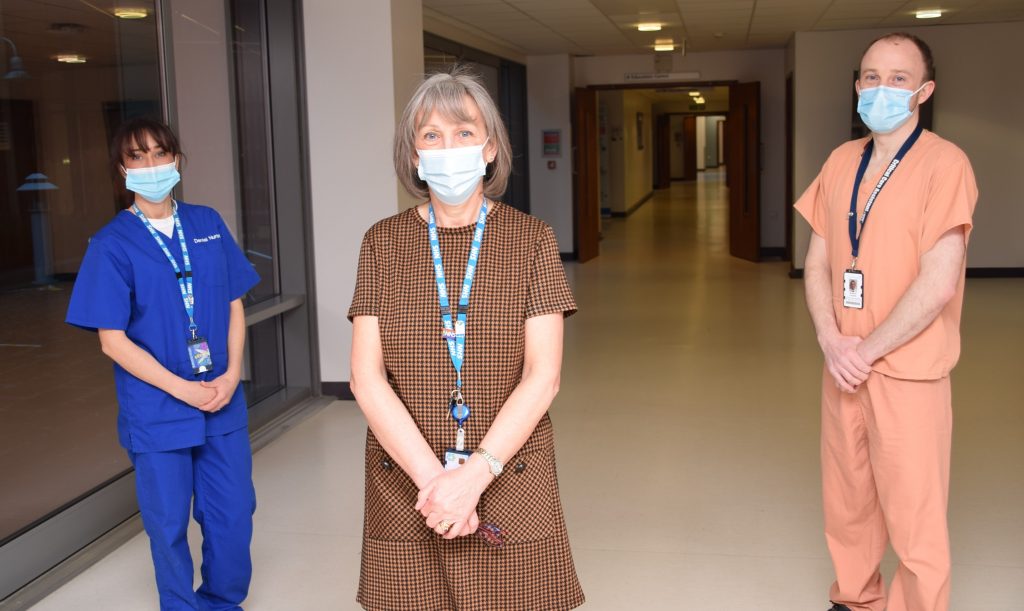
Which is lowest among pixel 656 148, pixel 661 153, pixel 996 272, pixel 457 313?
pixel 996 272

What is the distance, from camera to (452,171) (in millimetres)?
1974

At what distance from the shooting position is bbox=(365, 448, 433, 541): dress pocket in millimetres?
1960

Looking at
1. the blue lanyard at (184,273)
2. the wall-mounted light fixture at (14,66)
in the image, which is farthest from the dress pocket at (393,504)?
the wall-mounted light fixture at (14,66)

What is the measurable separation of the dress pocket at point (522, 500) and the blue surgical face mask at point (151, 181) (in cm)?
163

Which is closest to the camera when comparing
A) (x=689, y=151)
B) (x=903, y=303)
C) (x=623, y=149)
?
(x=903, y=303)

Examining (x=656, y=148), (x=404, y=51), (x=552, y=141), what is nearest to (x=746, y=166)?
(x=552, y=141)

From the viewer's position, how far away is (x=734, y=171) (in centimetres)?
1297

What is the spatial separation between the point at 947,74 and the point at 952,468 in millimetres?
7275

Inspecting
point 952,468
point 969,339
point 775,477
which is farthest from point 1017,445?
point 969,339

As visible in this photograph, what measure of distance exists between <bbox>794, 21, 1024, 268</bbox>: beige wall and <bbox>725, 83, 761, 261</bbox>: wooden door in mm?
1600

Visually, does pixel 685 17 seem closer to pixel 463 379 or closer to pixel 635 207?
pixel 463 379

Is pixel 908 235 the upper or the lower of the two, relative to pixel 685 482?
upper

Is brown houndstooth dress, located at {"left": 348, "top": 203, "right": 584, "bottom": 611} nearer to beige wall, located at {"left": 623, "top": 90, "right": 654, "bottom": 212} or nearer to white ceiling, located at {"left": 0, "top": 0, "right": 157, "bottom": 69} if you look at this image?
white ceiling, located at {"left": 0, "top": 0, "right": 157, "bottom": 69}

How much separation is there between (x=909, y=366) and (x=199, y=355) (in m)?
2.07
